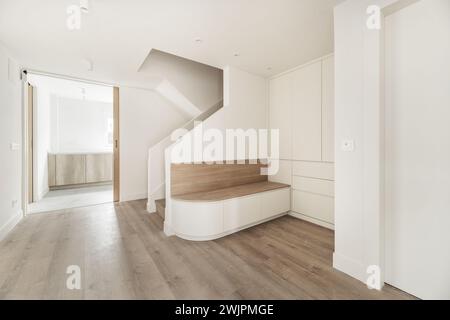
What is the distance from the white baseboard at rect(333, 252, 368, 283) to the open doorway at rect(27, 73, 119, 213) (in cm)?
402

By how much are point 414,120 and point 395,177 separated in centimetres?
46

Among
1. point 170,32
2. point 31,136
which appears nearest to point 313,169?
point 170,32

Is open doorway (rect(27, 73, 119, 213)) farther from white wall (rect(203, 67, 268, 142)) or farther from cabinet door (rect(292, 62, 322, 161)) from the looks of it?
cabinet door (rect(292, 62, 322, 161))

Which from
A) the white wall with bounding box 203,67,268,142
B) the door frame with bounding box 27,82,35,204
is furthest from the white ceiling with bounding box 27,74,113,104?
the white wall with bounding box 203,67,268,142

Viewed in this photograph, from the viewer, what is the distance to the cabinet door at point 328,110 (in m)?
2.74

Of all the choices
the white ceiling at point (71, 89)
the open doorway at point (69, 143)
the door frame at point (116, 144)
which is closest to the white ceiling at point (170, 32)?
the door frame at point (116, 144)

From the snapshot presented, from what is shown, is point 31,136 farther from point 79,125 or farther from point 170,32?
point 170,32

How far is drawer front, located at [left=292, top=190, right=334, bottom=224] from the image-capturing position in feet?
9.30

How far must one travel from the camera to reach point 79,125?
593cm

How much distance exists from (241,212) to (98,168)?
5080mm

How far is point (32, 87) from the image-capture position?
13.1 feet

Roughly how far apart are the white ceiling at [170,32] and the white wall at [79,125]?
3029mm

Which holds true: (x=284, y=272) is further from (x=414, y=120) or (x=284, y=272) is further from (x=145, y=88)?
(x=145, y=88)
